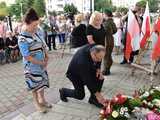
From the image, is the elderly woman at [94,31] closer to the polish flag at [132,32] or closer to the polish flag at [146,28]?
the polish flag at [132,32]

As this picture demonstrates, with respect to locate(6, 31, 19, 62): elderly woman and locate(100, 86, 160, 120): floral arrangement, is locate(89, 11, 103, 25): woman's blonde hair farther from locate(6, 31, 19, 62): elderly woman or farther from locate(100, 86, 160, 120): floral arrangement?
locate(6, 31, 19, 62): elderly woman

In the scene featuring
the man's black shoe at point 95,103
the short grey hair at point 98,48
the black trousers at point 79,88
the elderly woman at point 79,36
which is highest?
the short grey hair at point 98,48

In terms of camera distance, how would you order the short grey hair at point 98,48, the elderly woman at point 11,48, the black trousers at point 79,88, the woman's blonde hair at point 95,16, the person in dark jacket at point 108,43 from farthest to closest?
1. the elderly woman at point 11,48
2. the person in dark jacket at point 108,43
3. the woman's blonde hair at point 95,16
4. the black trousers at point 79,88
5. the short grey hair at point 98,48

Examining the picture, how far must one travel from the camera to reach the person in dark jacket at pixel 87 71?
206 inches

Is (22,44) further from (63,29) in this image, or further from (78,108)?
(63,29)

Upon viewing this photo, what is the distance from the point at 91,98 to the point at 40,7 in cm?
7063

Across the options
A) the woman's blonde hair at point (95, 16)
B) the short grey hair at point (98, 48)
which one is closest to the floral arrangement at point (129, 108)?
the short grey hair at point (98, 48)

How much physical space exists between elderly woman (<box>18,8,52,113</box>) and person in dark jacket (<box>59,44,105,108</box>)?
1.65ft

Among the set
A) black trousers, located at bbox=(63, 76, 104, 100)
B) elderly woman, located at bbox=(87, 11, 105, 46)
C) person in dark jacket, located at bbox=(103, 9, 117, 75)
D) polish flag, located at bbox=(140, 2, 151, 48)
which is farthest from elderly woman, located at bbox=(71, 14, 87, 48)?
black trousers, located at bbox=(63, 76, 104, 100)

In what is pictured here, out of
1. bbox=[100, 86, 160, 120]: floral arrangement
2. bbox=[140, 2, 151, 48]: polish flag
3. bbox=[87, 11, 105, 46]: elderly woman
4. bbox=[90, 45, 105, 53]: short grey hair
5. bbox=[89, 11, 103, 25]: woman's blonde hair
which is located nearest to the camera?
bbox=[100, 86, 160, 120]: floral arrangement

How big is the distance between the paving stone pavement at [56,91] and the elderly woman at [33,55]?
381mm


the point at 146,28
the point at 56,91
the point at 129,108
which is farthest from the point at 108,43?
the point at 129,108

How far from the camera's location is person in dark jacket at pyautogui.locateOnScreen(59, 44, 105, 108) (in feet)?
17.2

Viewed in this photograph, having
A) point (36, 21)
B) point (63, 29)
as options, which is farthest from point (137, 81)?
point (63, 29)
